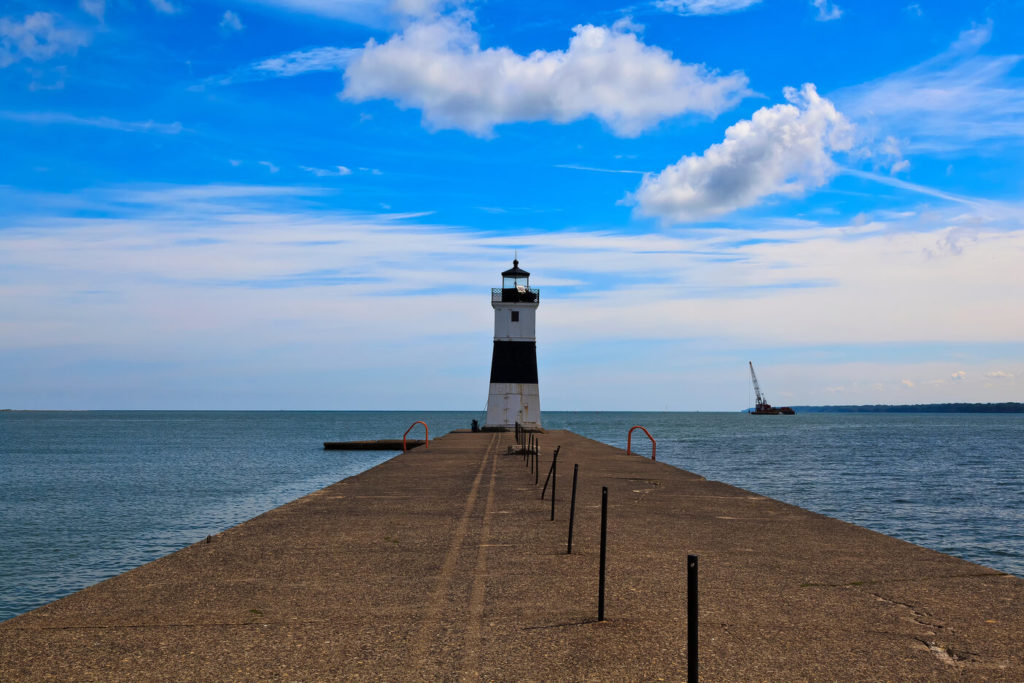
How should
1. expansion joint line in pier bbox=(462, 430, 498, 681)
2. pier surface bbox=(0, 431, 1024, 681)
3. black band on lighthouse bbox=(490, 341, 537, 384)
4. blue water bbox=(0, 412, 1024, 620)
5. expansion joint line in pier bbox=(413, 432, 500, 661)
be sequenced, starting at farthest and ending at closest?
black band on lighthouse bbox=(490, 341, 537, 384), blue water bbox=(0, 412, 1024, 620), expansion joint line in pier bbox=(413, 432, 500, 661), pier surface bbox=(0, 431, 1024, 681), expansion joint line in pier bbox=(462, 430, 498, 681)

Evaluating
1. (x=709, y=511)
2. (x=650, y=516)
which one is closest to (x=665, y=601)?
(x=650, y=516)

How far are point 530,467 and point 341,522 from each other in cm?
1124

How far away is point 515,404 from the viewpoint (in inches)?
1725

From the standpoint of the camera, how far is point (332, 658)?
640cm

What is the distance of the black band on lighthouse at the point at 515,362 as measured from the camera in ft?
141

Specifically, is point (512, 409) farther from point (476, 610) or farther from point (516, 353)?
point (476, 610)

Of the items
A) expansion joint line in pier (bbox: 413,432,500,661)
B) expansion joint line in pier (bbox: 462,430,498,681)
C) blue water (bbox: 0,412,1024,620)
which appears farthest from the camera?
blue water (bbox: 0,412,1024,620)

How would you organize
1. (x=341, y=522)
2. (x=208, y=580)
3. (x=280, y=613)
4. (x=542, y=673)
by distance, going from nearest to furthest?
(x=542, y=673) < (x=280, y=613) < (x=208, y=580) < (x=341, y=522)

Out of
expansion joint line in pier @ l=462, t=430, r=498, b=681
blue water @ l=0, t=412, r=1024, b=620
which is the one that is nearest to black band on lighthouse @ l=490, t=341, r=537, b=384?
blue water @ l=0, t=412, r=1024, b=620

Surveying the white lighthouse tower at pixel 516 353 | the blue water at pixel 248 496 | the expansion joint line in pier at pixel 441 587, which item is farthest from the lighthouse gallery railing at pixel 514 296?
the expansion joint line in pier at pixel 441 587

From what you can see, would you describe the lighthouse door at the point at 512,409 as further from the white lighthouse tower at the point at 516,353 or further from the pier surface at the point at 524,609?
the pier surface at the point at 524,609

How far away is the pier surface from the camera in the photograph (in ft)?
20.5

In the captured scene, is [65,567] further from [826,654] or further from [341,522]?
[826,654]

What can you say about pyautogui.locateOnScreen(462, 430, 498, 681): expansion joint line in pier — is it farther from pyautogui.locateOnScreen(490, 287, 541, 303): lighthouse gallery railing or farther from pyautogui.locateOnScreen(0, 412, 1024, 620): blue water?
pyautogui.locateOnScreen(490, 287, 541, 303): lighthouse gallery railing
